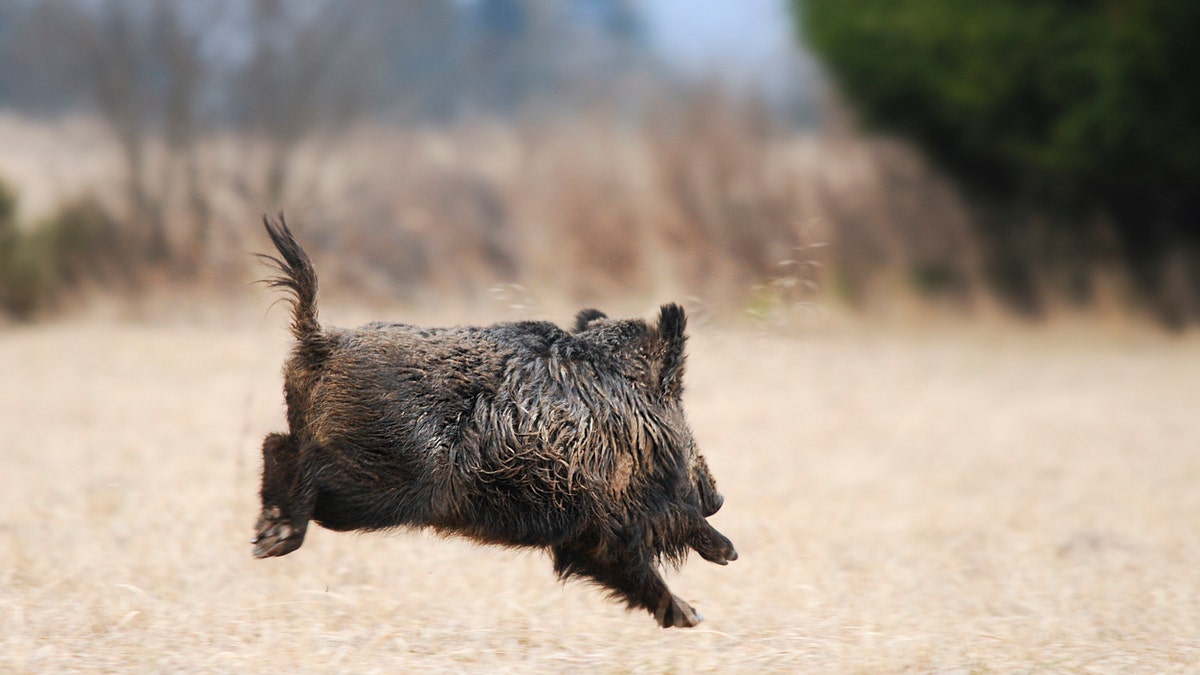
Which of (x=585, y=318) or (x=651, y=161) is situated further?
(x=651, y=161)

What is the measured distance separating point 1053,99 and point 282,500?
40.8ft

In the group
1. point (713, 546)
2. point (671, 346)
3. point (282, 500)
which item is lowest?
point (282, 500)

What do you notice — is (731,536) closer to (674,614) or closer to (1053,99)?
(674,614)

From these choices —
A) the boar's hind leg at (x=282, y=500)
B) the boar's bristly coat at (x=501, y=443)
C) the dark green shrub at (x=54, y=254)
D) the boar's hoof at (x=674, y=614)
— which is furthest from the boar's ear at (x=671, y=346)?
the dark green shrub at (x=54, y=254)

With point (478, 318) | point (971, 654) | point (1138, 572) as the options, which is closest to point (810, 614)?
point (971, 654)

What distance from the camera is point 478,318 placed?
1278 cm

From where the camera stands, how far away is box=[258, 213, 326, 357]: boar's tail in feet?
13.8

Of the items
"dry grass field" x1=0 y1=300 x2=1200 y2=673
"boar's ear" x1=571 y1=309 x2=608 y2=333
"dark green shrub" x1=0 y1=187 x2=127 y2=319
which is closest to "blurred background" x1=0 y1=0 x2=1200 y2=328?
"dark green shrub" x1=0 y1=187 x2=127 y2=319

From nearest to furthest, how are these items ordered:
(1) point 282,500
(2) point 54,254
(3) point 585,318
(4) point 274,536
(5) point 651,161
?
(4) point 274,536, (1) point 282,500, (3) point 585,318, (2) point 54,254, (5) point 651,161

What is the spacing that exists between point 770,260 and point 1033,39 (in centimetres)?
459

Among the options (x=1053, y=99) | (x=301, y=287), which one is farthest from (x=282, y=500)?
(x=1053, y=99)

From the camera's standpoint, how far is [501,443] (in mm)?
4250

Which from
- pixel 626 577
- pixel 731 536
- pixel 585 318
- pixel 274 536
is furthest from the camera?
pixel 731 536

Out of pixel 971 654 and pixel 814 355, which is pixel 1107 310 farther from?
pixel 971 654
